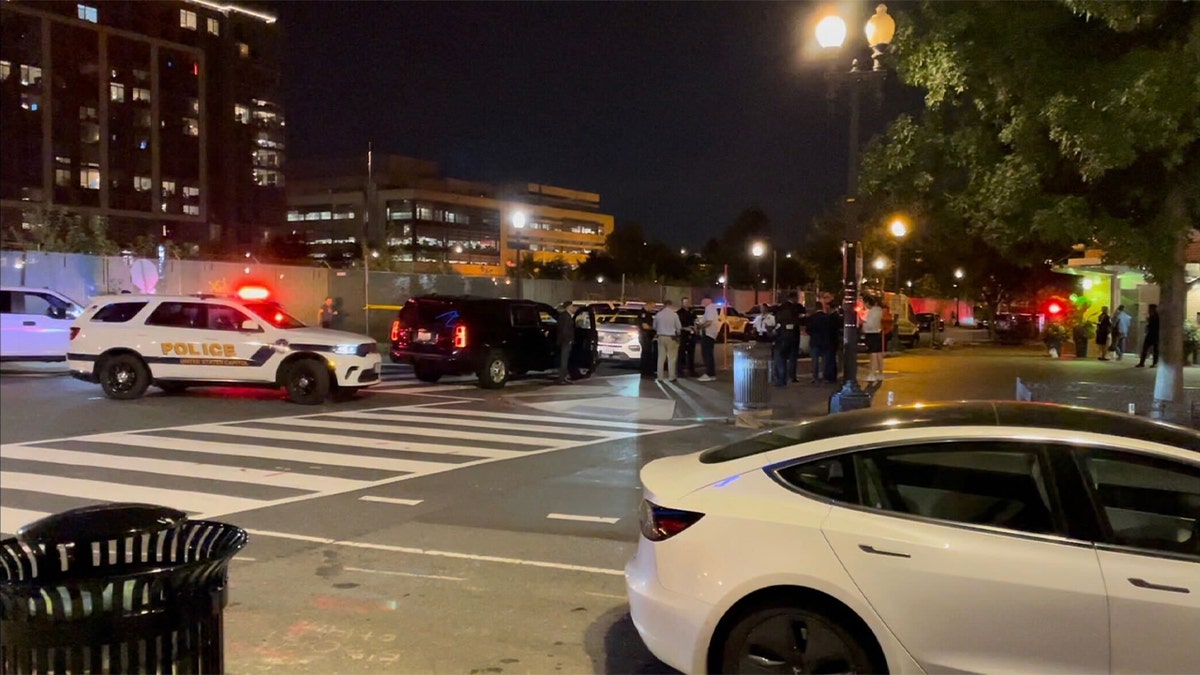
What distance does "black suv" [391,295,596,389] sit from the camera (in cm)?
1812

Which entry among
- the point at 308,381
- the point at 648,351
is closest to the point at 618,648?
the point at 308,381

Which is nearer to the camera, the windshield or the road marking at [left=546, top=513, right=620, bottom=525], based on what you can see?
the road marking at [left=546, top=513, right=620, bottom=525]

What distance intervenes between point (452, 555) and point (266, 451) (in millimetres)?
5410

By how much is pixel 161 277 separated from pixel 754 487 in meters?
25.2

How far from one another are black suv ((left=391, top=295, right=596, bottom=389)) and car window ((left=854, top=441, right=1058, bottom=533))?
1440cm

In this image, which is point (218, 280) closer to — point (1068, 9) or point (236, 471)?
point (236, 471)

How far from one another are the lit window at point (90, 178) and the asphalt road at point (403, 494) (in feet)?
196

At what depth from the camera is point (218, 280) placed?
27.2 m

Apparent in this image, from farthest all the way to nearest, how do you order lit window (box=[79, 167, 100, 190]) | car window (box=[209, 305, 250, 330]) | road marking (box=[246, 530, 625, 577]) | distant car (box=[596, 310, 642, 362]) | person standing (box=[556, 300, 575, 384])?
lit window (box=[79, 167, 100, 190])
distant car (box=[596, 310, 642, 362])
person standing (box=[556, 300, 575, 384])
car window (box=[209, 305, 250, 330])
road marking (box=[246, 530, 625, 577])

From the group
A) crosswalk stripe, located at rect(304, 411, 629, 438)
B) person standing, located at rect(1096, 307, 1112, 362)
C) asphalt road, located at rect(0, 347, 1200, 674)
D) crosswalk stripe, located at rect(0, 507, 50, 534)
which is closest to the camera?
asphalt road, located at rect(0, 347, 1200, 674)

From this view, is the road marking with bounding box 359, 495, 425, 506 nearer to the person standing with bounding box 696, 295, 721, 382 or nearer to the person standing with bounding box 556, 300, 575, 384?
the person standing with bounding box 556, 300, 575, 384

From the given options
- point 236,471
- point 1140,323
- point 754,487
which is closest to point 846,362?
point 236,471

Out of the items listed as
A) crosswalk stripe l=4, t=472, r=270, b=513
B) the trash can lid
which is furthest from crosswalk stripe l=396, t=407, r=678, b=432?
the trash can lid

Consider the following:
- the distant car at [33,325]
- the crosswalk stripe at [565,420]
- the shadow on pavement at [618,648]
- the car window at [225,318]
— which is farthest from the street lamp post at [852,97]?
the distant car at [33,325]
